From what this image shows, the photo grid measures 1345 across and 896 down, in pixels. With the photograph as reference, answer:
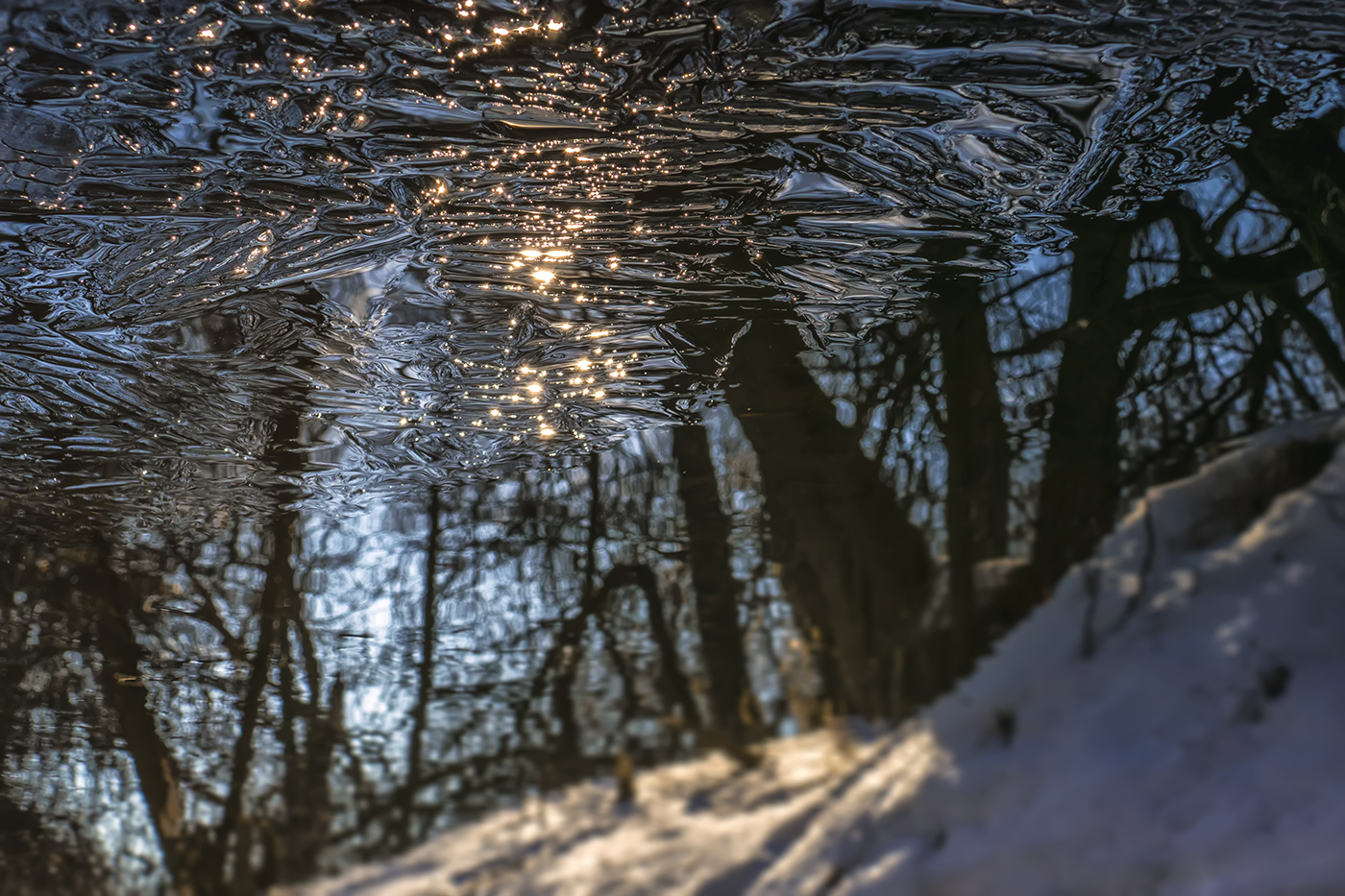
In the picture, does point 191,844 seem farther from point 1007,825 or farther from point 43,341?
point 43,341

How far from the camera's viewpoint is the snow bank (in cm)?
104

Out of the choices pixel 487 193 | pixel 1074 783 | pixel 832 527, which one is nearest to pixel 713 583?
pixel 832 527

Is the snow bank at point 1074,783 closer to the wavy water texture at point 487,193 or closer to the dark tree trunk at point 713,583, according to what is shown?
the dark tree trunk at point 713,583

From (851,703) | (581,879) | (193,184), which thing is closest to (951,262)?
(851,703)

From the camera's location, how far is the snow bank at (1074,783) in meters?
1.04

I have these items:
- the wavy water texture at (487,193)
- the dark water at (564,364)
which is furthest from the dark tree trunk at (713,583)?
the wavy water texture at (487,193)

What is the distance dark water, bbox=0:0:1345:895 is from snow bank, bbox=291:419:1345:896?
76 millimetres

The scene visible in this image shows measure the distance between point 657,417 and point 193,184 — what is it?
52.2 inches

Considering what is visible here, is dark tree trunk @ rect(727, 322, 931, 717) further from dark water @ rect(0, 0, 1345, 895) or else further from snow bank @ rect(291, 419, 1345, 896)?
snow bank @ rect(291, 419, 1345, 896)

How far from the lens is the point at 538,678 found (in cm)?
140

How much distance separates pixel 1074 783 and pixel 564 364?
123cm

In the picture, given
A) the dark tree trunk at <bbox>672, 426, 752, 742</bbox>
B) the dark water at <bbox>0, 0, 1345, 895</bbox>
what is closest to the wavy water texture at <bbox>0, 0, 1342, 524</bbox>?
the dark water at <bbox>0, 0, 1345, 895</bbox>

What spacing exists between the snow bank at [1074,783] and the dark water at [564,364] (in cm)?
8

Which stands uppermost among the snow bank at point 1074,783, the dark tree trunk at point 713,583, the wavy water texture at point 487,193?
the wavy water texture at point 487,193
